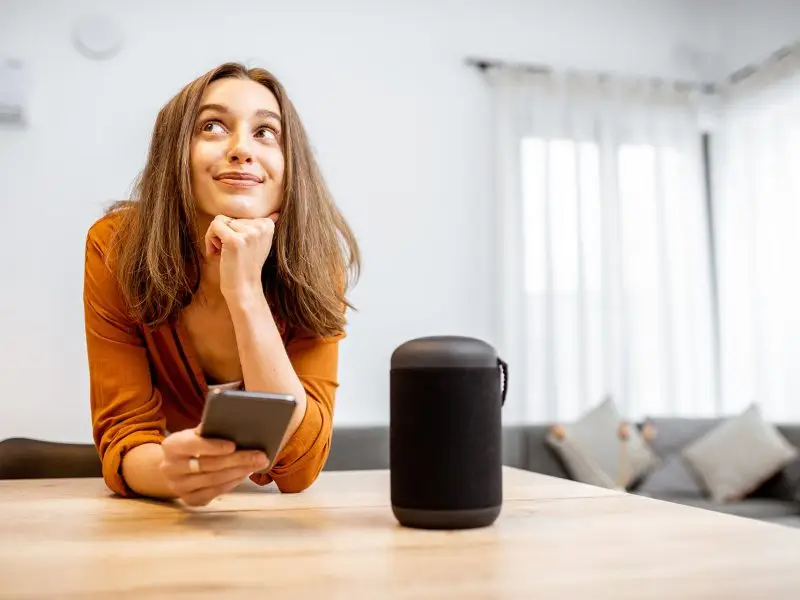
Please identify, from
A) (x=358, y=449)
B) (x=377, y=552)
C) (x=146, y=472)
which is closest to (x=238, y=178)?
(x=146, y=472)

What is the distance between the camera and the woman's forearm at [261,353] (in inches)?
42.8

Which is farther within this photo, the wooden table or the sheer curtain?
the sheer curtain

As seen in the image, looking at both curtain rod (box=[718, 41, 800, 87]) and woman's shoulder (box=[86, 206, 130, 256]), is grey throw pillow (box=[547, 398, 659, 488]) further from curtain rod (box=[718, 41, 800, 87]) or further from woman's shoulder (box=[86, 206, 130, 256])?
woman's shoulder (box=[86, 206, 130, 256])

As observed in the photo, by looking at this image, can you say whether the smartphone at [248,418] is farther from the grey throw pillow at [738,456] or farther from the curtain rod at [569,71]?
the curtain rod at [569,71]

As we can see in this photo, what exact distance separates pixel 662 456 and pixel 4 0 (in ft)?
11.0

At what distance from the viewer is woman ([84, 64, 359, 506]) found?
1113 millimetres


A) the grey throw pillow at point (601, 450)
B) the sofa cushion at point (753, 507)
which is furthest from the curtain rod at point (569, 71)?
the sofa cushion at point (753, 507)

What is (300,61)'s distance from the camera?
3662mm

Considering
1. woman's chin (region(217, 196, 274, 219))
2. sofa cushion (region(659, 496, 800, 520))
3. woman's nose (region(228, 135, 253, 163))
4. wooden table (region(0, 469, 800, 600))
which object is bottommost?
sofa cushion (region(659, 496, 800, 520))

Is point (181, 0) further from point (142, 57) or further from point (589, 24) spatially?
point (589, 24)

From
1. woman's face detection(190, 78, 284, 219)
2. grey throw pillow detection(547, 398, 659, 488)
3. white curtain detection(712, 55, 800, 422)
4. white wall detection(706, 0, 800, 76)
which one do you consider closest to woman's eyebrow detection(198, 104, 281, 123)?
woman's face detection(190, 78, 284, 219)

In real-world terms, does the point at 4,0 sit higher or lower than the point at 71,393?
higher

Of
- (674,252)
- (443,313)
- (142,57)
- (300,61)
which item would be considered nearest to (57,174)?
(142,57)

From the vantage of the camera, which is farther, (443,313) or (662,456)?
(443,313)
